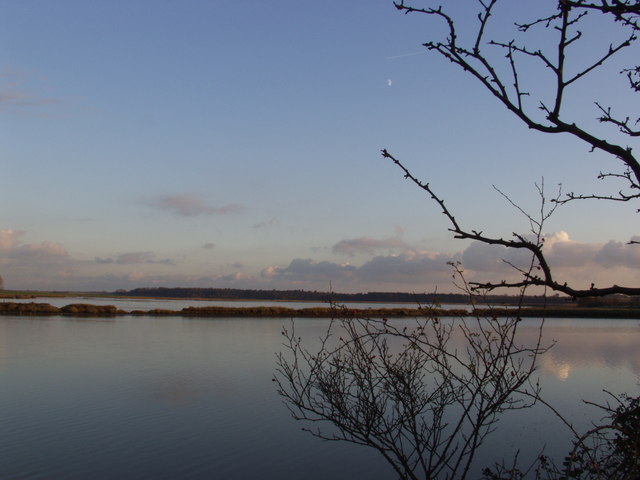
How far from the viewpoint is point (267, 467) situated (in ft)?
32.3

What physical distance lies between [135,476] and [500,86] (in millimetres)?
9372

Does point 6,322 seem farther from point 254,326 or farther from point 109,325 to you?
point 254,326

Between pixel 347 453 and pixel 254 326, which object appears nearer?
pixel 347 453

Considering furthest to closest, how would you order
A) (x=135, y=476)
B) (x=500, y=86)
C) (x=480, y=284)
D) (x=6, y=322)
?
(x=6, y=322)
(x=135, y=476)
(x=480, y=284)
(x=500, y=86)

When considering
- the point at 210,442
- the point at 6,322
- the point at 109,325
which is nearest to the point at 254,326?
the point at 109,325

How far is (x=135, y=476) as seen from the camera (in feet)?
30.5

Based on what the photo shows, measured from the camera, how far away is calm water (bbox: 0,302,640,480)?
9.84 metres

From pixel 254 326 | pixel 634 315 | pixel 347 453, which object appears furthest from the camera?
pixel 634 315

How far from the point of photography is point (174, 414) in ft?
43.5

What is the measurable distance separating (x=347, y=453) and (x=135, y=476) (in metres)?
4.07

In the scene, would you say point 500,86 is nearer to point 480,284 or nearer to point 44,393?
point 480,284

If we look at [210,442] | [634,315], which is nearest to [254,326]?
[210,442]

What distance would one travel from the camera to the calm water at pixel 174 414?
984 cm

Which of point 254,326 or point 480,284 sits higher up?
point 480,284
